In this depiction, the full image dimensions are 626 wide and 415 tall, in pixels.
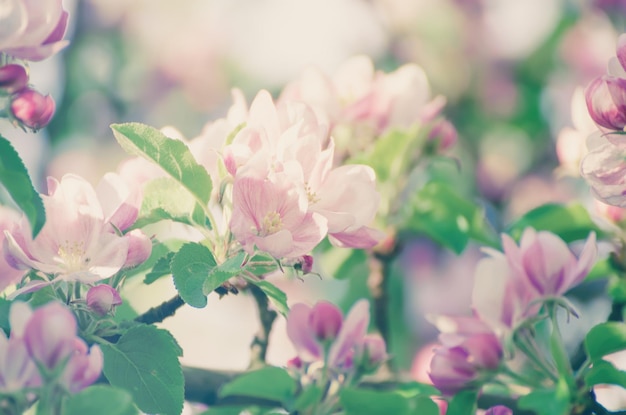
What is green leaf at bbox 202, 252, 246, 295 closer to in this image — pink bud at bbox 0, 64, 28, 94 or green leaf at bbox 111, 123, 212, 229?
green leaf at bbox 111, 123, 212, 229

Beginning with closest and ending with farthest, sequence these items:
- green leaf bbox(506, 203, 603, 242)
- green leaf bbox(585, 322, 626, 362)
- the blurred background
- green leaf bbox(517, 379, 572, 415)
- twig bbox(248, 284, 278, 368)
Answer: green leaf bbox(517, 379, 572, 415)
green leaf bbox(585, 322, 626, 362)
twig bbox(248, 284, 278, 368)
green leaf bbox(506, 203, 603, 242)
the blurred background

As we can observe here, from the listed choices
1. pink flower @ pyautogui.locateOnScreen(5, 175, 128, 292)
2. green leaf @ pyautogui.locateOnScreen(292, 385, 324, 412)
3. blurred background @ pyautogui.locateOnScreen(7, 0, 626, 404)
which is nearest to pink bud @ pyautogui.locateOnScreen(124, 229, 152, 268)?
pink flower @ pyautogui.locateOnScreen(5, 175, 128, 292)

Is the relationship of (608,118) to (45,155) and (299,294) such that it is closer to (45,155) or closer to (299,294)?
(45,155)

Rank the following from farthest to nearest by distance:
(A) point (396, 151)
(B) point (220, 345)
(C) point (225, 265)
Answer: (B) point (220, 345)
(A) point (396, 151)
(C) point (225, 265)

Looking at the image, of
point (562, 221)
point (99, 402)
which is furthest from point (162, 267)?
point (562, 221)

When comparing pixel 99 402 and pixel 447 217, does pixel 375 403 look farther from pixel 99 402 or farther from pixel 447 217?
pixel 447 217

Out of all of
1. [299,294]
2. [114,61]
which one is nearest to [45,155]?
[114,61]
